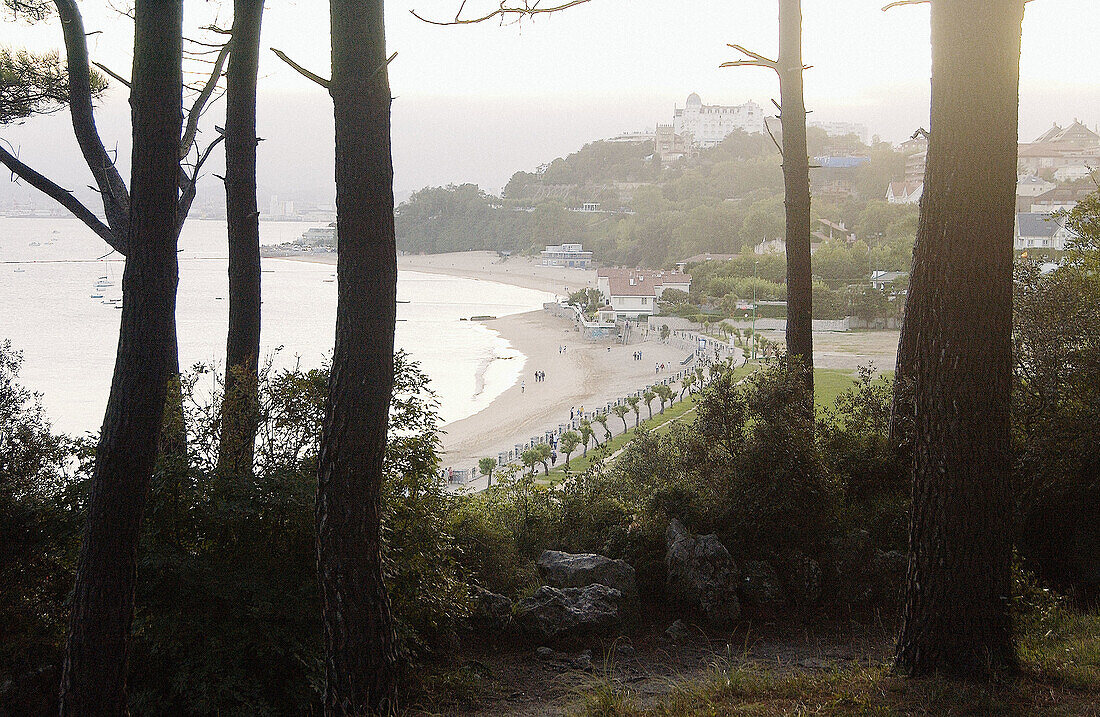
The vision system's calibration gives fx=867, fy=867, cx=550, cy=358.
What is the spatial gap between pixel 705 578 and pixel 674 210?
298ft

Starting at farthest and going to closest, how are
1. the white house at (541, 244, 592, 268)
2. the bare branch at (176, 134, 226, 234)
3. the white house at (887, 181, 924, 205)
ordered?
the white house at (887, 181, 924, 205), the white house at (541, 244, 592, 268), the bare branch at (176, 134, 226, 234)

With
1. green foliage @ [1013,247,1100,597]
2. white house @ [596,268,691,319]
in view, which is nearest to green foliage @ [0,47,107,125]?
green foliage @ [1013,247,1100,597]

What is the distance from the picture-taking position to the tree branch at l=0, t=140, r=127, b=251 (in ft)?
17.5

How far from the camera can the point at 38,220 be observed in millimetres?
105562

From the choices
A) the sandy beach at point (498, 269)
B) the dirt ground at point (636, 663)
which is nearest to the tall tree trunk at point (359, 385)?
the dirt ground at point (636, 663)

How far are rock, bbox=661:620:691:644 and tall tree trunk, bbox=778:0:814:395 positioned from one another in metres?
2.95

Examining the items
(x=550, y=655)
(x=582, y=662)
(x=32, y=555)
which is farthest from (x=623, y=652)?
(x=32, y=555)

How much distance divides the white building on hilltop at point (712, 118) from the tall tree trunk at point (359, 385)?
6306 inches

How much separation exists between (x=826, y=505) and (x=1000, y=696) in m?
2.17

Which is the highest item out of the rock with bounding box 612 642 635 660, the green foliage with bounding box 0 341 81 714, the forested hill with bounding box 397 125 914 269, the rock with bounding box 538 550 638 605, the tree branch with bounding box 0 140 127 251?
the forested hill with bounding box 397 125 914 269

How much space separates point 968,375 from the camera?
121 inches

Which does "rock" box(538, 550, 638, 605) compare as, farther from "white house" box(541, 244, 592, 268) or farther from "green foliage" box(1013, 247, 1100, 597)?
"white house" box(541, 244, 592, 268)

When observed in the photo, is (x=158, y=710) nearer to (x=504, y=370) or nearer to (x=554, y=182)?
(x=504, y=370)

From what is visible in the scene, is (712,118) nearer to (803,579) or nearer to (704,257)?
(704,257)
